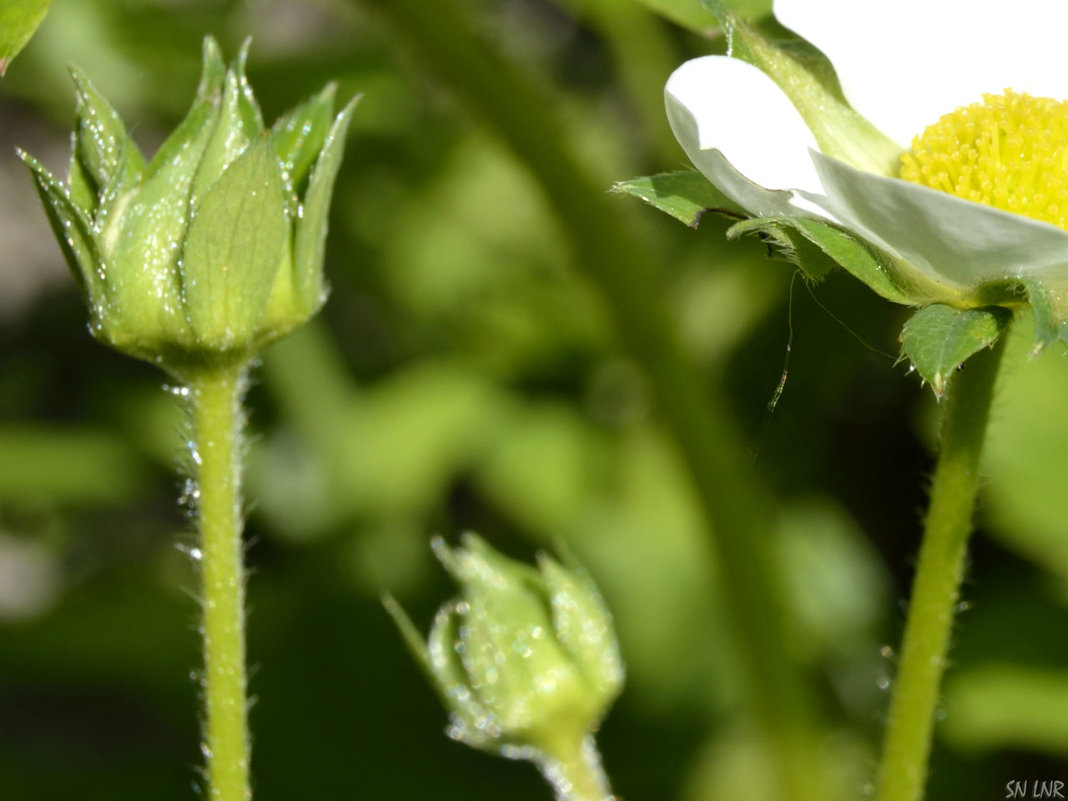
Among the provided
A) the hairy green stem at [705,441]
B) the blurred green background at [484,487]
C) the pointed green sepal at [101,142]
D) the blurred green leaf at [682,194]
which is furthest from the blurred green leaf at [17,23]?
the blurred green background at [484,487]

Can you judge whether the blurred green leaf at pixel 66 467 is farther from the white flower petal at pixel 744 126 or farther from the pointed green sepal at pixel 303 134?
the white flower petal at pixel 744 126

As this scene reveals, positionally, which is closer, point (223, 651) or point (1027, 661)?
point (223, 651)

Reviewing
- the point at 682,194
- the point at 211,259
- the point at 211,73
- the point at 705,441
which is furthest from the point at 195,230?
the point at 705,441

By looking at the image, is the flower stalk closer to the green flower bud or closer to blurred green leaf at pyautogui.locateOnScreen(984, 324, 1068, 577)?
the green flower bud

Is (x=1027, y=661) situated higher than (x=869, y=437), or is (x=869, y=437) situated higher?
(x=869, y=437)

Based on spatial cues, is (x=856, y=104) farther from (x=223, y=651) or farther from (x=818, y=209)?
(x=223, y=651)

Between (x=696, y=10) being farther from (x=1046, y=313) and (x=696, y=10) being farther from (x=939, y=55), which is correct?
(x=1046, y=313)

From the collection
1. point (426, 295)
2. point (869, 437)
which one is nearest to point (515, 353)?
point (426, 295)

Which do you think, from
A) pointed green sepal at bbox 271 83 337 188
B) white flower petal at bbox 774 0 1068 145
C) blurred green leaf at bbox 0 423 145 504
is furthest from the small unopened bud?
blurred green leaf at bbox 0 423 145 504
